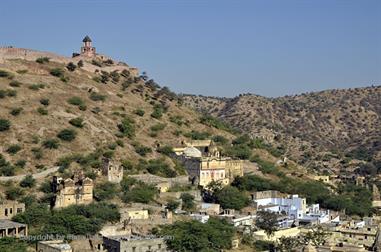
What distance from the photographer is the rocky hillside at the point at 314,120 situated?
236 ft

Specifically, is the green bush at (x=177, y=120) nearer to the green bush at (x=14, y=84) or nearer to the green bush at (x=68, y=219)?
the green bush at (x=14, y=84)

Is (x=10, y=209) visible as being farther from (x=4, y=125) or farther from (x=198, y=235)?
(x=4, y=125)

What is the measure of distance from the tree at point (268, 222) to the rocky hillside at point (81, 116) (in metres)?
7.76

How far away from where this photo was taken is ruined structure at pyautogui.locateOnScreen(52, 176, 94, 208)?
31375 millimetres

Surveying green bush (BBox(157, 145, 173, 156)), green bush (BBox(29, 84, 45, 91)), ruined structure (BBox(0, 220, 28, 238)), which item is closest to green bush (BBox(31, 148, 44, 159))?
green bush (BBox(157, 145, 173, 156))

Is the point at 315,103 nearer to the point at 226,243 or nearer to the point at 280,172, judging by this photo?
the point at 280,172

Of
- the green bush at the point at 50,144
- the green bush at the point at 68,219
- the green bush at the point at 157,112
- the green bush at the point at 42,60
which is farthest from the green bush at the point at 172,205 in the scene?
the green bush at the point at 42,60

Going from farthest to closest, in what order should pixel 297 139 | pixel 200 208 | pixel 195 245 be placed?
pixel 297 139 < pixel 200 208 < pixel 195 245

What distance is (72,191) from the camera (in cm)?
3172

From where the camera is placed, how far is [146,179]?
1460 inches

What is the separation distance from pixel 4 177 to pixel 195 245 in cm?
1144

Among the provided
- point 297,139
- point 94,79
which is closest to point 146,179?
point 94,79

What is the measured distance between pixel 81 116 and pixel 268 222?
16.0 meters

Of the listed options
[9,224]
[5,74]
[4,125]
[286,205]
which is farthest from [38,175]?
[5,74]
